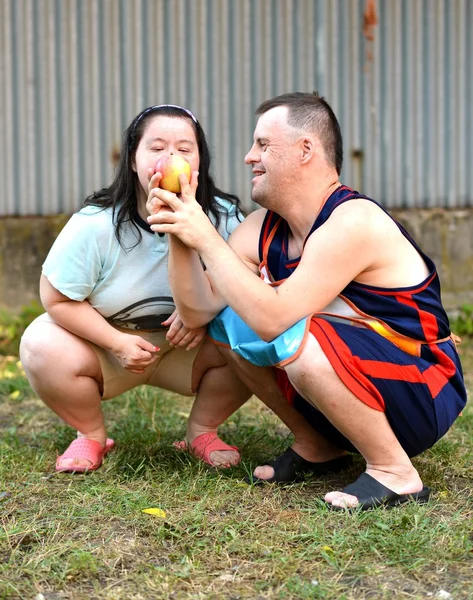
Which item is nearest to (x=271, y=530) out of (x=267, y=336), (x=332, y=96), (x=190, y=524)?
(x=190, y=524)

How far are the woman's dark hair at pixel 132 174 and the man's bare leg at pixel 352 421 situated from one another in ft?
2.81

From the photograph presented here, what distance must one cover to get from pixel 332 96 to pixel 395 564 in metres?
4.21

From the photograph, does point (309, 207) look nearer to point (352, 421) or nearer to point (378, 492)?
point (352, 421)

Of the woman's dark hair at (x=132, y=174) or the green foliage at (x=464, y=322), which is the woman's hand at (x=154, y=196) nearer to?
the woman's dark hair at (x=132, y=174)

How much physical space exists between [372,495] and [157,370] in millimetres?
1056

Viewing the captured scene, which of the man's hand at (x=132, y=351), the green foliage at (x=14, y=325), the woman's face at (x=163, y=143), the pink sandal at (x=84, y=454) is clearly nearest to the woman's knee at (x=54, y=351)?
the man's hand at (x=132, y=351)

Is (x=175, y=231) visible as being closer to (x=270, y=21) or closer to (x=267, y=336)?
(x=267, y=336)

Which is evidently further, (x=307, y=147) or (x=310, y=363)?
(x=307, y=147)

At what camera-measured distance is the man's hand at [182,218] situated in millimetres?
2729

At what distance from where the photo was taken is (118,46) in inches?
228

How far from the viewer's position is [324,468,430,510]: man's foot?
2.66 meters

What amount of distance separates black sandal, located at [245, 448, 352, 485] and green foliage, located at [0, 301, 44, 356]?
2.82 meters

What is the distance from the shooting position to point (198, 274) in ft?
9.64

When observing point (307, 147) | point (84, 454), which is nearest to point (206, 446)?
point (84, 454)
